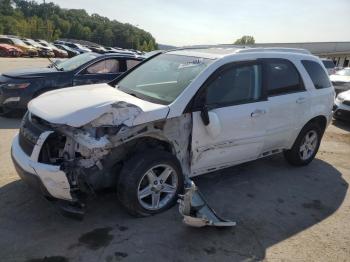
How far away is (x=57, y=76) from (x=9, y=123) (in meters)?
1.40

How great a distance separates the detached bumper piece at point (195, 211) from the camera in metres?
3.67

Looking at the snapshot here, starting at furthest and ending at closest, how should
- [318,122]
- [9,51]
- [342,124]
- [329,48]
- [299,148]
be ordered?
[329,48]
[9,51]
[342,124]
[318,122]
[299,148]

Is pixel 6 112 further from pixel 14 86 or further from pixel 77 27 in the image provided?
pixel 77 27

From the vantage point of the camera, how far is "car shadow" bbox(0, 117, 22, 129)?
7438mm

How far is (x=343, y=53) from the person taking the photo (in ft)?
207

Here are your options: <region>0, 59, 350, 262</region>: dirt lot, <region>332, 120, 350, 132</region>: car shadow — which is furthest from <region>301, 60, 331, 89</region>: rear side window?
<region>332, 120, 350, 132</region>: car shadow

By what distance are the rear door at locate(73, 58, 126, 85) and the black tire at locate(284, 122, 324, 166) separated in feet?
14.9

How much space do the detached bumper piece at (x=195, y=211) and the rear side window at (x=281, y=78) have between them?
1959mm

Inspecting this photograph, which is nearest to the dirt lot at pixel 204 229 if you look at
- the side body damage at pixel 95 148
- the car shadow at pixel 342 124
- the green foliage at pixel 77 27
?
the side body damage at pixel 95 148

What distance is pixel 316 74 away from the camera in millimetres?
5871

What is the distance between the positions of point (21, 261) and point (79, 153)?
1.08 meters

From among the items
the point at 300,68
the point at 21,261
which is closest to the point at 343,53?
the point at 300,68

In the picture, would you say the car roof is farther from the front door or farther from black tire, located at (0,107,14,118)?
black tire, located at (0,107,14,118)

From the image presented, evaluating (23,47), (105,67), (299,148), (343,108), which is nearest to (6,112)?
(105,67)
